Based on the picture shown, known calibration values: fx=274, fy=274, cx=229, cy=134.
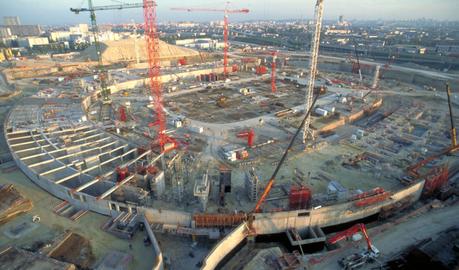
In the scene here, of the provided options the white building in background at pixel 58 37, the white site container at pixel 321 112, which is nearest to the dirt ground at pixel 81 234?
the white site container at pixel 321 112

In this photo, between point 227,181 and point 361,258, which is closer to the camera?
point 361,258

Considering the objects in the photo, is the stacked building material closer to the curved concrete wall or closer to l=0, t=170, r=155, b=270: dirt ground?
l=0, t=170, r=155, b=270: dirt ground

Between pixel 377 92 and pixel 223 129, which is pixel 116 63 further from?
pixel 377 92

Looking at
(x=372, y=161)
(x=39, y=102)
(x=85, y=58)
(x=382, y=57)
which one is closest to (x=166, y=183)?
(x=372, y=161)

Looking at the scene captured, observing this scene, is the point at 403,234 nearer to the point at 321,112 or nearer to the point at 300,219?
the point at 300,219

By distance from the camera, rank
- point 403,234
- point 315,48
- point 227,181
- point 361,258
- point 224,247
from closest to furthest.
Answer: point 361,258, point 224,247, point 403,234, point 227,181, point 315,48

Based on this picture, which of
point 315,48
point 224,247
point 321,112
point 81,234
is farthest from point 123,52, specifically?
point 224,247
